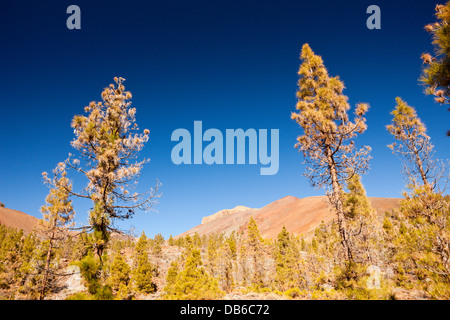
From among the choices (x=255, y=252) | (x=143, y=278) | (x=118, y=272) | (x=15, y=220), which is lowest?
(x=15, y=220)

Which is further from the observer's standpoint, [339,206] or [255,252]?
→ [255,252]

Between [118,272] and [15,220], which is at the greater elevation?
[118,272]

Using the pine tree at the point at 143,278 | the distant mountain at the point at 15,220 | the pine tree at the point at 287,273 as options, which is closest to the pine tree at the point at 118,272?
the pine tree at the point at 143,278

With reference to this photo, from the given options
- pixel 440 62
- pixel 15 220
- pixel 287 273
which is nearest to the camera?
pixel 440 62

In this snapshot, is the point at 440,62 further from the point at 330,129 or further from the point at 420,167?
the point at 420,167

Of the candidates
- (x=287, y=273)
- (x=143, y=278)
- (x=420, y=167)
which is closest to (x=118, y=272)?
(x=143, y=278)

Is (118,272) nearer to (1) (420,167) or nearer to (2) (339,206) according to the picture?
(2) (339,206)

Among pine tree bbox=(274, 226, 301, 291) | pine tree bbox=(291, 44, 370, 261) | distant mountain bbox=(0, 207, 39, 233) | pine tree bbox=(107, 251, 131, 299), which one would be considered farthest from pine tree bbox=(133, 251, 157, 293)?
distant mountain bbox=(0, 207, 39, 233)

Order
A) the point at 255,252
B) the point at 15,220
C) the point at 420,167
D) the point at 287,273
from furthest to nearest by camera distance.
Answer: the point at 15,220, the point at 255,252, the point at 287,273, the point at 420,167

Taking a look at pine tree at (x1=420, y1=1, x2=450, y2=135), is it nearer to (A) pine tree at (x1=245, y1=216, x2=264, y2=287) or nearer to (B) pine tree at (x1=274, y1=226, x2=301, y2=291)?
(B) pine tree at (x1=274, y1=226, x2=301, y2=291)

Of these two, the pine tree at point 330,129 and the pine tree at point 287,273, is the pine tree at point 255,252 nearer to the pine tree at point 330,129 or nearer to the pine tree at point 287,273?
the pine tree at point 287,273
